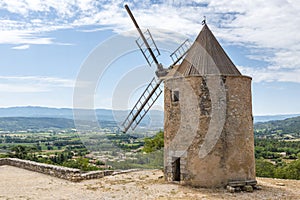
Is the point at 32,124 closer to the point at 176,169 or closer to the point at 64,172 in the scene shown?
the point at 64,172

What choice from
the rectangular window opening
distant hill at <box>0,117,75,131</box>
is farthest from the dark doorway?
distant hill at <box>0,117,75,131</box>

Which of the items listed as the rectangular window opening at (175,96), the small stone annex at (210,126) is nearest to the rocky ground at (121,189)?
the small stone annex at (210,126)

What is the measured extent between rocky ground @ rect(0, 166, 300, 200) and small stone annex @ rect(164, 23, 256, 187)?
602 mm

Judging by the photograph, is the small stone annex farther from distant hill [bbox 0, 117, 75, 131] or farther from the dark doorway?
distant hill [bbox 0, 117, 75, 131]

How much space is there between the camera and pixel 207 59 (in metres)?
11.7

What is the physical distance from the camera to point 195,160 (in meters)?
10.8

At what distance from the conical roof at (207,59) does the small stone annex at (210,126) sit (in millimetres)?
35

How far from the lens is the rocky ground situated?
949 centimetres

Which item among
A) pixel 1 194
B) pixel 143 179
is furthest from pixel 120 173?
pixel 1 194

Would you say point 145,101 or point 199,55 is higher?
point 199,55

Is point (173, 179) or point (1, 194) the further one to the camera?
point (173, 179)

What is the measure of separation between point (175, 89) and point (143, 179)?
370 cm

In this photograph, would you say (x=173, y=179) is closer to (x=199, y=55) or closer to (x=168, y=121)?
(x=168, y=121)

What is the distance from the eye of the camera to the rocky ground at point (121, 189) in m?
9.49
